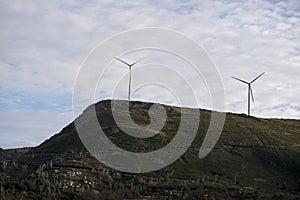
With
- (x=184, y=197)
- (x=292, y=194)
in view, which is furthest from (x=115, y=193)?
(x=292, y=194)

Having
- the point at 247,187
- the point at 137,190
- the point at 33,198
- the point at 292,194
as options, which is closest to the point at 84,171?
the point at 137,190

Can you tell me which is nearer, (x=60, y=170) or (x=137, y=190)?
(x=137, y=190)

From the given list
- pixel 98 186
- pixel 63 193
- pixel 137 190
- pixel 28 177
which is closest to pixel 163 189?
pixel 137 190

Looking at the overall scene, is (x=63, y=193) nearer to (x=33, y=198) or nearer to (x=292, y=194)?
(x=33, y=198)

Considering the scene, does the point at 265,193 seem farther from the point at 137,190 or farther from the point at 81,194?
the point at 81,194

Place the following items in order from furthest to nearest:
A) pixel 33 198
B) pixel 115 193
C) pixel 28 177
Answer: pixel 28 177 < pixel 115 193 < pixel 33 198

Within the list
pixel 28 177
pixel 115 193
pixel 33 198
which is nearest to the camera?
pixel 33 198

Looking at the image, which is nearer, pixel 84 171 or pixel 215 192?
pixel 215 192
